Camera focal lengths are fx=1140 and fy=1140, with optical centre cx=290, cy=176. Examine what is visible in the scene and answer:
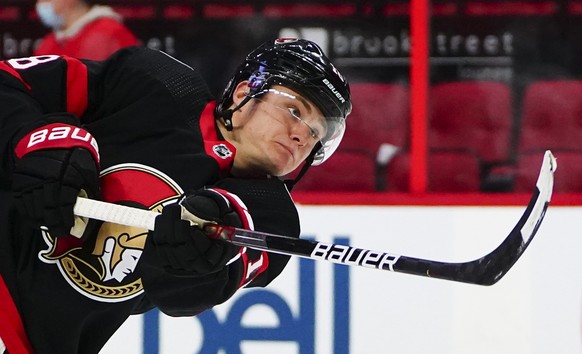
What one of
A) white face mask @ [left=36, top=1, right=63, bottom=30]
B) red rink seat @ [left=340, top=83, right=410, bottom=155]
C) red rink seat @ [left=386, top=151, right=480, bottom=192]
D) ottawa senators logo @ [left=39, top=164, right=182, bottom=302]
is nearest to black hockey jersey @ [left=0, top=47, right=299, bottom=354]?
ottawa senators logo @ [left=39, top=164, right=182, bottom=302]

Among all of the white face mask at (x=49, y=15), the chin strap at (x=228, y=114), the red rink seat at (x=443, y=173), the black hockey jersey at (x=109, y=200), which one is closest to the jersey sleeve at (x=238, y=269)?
the black hockey jersey at (x=109, y=200)

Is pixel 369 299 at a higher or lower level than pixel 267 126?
lower

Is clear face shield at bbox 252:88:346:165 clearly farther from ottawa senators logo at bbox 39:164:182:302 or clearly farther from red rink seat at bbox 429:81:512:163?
red rink seat at bbox 429:81:512:163

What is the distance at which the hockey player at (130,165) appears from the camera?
1.83 metres

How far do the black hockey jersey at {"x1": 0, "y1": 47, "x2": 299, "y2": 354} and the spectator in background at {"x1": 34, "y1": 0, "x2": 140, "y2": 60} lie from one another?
52.6 inches

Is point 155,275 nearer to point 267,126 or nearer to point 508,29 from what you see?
point 267,126

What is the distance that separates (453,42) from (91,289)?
1.91m

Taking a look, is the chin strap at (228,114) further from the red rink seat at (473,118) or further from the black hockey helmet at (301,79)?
the red rink seat at (473,118)

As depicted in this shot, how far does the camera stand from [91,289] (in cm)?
194

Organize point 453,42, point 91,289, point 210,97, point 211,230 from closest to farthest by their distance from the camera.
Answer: point 211,230
point 91,289
point 210,97
point 453,42

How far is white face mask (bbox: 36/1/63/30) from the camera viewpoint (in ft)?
11.1

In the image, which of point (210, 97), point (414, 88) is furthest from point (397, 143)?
point (210, 97)

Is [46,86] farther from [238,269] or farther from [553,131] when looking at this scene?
[553,131]

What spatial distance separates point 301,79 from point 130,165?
0.33 m
